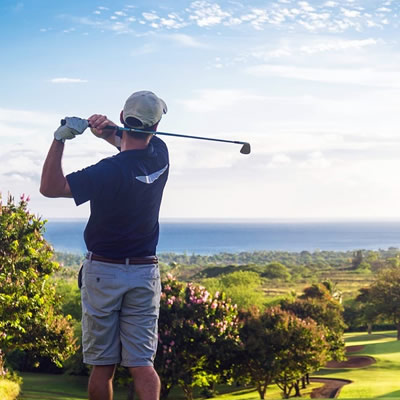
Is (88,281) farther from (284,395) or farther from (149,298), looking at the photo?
(284,395)

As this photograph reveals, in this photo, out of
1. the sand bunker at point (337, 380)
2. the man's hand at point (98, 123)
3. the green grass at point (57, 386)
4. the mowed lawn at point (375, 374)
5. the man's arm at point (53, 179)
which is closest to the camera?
the man's arm at point (53, 179)

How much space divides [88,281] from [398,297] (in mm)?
53222

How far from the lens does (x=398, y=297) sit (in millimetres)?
53531

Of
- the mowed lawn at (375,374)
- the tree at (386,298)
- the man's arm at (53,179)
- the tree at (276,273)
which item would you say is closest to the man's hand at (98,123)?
the man's arm at (53,179)

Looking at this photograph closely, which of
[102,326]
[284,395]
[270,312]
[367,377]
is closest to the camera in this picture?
[102,326]

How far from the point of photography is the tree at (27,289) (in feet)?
46.7

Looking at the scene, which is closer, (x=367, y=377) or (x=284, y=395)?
(x=284, y=395)

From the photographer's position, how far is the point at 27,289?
49.0ft

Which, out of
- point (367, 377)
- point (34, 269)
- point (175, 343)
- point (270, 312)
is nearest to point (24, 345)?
point (34, 269)

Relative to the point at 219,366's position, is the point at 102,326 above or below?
above

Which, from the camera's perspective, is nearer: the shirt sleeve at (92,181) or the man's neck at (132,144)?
the shirt sleeve at (92,181)

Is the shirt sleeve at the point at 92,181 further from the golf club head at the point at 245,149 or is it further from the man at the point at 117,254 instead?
the golf club head at the point at 245,149

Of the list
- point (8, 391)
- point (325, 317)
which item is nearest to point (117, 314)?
point (8, 391)

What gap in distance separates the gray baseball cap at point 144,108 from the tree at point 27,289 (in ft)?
33.2
